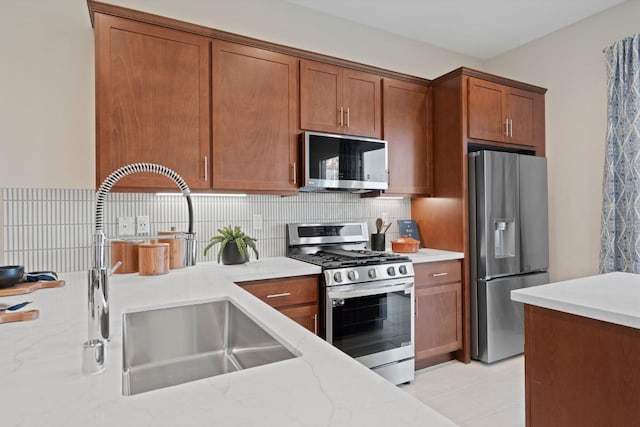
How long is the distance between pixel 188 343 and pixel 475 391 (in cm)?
200

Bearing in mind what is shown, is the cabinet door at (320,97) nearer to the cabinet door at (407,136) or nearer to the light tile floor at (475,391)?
the cabinet door at (407,136)

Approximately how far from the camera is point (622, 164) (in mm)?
2795

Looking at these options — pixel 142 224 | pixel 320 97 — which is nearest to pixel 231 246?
pixel 142 224

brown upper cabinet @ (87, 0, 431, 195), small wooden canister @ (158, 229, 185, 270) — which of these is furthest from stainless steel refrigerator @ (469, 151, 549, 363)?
small wooden canister @ (158, 229, 185, 270)

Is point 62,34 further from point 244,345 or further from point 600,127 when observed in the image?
point 600,127

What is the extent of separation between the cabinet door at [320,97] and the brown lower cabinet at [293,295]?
1092 mm

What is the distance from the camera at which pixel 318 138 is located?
2.59m

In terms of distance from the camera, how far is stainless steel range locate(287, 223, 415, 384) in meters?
2.29

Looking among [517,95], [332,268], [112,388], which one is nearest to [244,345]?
[112,388]

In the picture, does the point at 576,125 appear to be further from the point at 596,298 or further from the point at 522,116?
the point at 596,298

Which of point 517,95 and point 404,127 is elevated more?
point 517,95

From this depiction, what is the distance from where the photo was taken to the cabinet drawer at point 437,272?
274 cm

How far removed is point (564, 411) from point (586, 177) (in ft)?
7.82

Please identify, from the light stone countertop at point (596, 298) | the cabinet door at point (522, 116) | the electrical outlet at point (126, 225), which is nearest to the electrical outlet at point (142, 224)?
the electrical outlet at point (126, 225)
